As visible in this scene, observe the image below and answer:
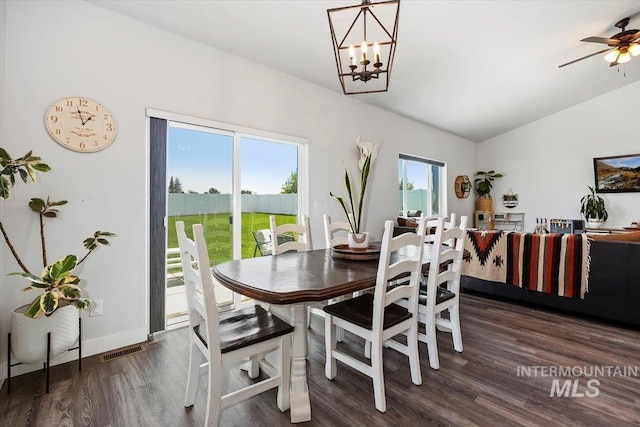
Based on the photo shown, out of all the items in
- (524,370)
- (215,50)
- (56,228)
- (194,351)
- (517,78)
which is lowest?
(524,370)

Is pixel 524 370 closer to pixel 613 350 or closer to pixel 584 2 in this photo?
pixel 613 350

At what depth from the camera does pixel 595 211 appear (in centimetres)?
536

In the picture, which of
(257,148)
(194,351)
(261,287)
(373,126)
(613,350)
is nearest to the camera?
(261,287)

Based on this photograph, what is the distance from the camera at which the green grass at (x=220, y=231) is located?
2725mm

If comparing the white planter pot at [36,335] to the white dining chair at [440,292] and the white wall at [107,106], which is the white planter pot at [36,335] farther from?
the white dining chair at [440,292]

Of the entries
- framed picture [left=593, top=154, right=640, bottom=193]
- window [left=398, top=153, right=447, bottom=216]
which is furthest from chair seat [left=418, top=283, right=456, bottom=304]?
framed picture [left=593, top=154, right=640, bottom=193]

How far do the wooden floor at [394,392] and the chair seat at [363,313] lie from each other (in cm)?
44

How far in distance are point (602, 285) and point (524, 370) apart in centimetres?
143

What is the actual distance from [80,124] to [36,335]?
1447 mm

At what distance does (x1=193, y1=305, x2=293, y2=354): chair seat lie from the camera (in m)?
1.40

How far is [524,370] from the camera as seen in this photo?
1966 mm

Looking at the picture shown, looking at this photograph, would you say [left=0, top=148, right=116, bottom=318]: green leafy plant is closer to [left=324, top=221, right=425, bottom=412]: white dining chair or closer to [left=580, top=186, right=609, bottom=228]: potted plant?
[left=324, top=221, right=425, bottom=412]: white dining chair

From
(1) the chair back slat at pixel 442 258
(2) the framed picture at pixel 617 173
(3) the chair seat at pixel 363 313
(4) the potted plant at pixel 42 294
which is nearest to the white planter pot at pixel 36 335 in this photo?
(4) the potted plant at pixel 42 294

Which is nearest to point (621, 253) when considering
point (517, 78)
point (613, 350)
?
point (613, 350)
